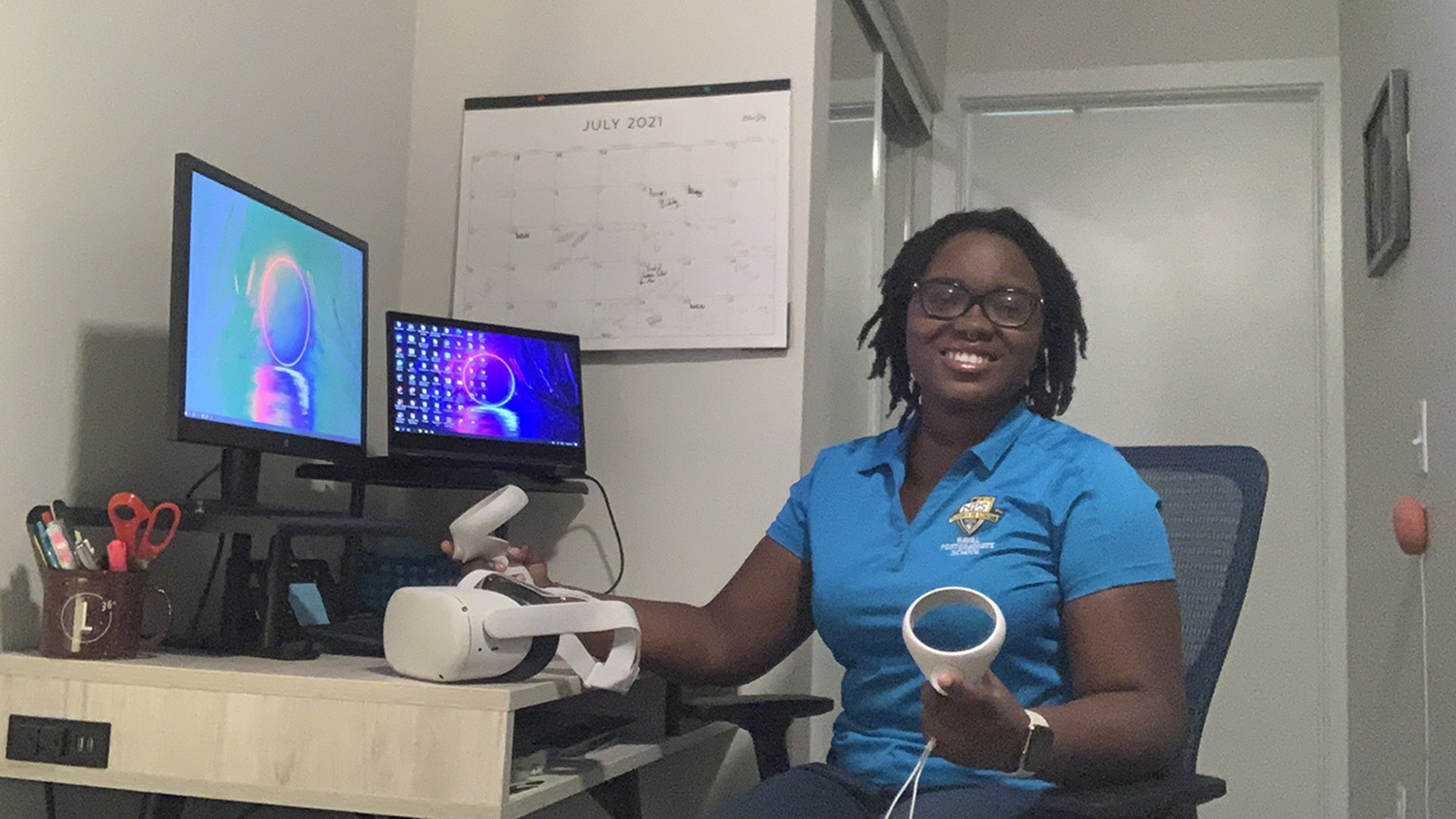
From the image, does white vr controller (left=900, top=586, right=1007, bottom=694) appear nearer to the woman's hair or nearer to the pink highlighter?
the woman's hair

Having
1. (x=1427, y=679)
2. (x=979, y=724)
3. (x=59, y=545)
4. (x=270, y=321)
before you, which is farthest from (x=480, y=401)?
(x=1427, y=679)

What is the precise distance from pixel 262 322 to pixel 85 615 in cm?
40

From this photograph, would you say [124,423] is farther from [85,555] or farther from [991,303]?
[991,303]

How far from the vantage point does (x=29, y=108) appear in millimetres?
1354

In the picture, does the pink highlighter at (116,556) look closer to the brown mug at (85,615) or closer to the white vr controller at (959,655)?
the brown mug at (85,615)

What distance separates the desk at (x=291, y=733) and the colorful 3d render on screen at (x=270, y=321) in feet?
1.01

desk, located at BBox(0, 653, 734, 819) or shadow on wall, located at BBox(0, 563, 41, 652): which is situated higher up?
shadow on wall, located at BBox(0, 563, 41, 652)

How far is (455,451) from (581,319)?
35 cm

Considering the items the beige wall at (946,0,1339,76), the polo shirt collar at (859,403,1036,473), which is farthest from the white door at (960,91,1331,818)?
the polo shirt collar at (859,403,1036,473)

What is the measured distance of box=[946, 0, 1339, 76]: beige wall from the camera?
3.33 metres

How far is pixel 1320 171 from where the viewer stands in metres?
3.28

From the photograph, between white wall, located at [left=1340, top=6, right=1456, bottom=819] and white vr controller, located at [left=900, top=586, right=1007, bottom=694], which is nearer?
white vr controller, located at [left=900, top=586, right=1007, bottom=694]

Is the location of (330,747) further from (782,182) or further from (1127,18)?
(1127,18)

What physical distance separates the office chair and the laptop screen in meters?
0.47
